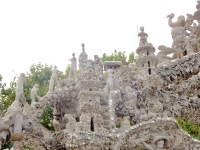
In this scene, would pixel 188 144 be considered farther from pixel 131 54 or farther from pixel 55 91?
pixel 131 54

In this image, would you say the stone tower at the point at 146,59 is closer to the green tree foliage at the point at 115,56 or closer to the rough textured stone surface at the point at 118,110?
the rough textured stone surface at the point at 118,110

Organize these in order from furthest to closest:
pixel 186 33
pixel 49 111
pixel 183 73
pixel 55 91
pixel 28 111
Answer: pixel 49 111, pixel 186 33, pixel 183 73, pixel 55 91, pixel 28 111

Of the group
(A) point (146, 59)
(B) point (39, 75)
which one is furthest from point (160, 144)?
(B) point (39, 75)

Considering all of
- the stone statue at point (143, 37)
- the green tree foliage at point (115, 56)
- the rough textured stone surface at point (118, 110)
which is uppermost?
the green tree foliage at point (115, 56)

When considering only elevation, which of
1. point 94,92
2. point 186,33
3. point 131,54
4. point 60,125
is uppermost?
point 131,54

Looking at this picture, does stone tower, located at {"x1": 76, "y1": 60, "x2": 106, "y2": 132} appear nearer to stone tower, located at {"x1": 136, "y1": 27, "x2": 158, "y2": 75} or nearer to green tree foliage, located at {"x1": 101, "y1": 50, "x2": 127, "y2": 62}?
stone tower, located at {"x1": 136, "y1": 27, "x2": 158, "y2": 75}

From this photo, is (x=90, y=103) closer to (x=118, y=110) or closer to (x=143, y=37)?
(x=118, y=110)

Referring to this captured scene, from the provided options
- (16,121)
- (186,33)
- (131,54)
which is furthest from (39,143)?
(131,54)

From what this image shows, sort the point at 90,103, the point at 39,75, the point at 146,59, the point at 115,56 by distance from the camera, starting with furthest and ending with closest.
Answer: the point at 115,56 < the point at 39,75 < the point at 146,59 < the point at 90,103

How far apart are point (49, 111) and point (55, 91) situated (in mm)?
5355

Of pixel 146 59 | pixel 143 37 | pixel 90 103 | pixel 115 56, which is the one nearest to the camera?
pixel 90 103

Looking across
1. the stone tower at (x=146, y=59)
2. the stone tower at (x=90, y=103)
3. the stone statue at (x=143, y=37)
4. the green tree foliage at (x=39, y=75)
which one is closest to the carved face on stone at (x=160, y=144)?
the stone tower at (x=90, y=103)

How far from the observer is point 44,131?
7.71 meters

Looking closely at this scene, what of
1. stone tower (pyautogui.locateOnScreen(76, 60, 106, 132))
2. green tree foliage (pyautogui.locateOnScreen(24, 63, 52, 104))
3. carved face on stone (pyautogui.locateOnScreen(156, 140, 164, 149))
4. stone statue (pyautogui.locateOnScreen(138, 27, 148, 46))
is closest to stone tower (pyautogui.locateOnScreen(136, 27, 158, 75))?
stone statue (pyautogui.locateOnScreen(138, 27, 148, 46))
